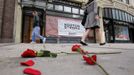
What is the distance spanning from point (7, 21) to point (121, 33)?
13.2 meters

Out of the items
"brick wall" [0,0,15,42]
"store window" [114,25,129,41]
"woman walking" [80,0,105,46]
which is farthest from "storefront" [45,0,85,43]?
"woman walking" [80,0,105,46]

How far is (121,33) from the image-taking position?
661 inches

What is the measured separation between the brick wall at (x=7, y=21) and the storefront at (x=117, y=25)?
9.79m

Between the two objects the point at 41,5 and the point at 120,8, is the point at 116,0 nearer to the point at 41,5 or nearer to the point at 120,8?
the point at 120,8

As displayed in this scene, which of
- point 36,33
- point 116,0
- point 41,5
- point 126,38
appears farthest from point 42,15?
point 126,38

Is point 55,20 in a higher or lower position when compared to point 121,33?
higher

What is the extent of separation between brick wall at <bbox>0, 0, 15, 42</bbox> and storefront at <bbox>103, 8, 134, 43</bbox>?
9791 mm

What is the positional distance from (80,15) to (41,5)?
410cm

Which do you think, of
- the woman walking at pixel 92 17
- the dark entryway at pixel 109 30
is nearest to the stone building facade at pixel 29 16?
the dark entryway at pixel 109 30

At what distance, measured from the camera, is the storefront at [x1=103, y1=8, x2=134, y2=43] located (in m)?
15.5

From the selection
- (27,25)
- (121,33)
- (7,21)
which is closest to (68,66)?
(7,21)

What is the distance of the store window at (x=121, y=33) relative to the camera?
16.2 m

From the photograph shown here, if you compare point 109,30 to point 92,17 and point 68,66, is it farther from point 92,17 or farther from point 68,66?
point 68,66

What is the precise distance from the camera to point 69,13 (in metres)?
12.8
